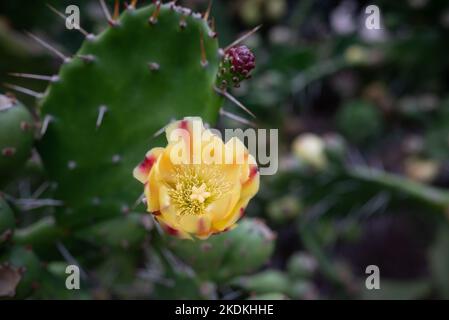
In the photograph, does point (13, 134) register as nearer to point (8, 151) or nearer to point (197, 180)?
point (8, 151)

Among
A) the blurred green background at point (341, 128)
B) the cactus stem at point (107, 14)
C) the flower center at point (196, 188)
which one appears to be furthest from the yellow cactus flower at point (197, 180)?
the blurred green background at point (341, 128)

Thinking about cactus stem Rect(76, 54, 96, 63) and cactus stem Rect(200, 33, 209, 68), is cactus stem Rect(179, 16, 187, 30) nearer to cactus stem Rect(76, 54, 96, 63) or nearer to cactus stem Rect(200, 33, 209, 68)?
cactus stem Rect(200, 33, 209, 68)

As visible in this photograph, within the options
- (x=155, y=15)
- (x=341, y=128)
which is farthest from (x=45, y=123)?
(x=341, y=128)

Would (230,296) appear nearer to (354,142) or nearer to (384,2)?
(354,142)

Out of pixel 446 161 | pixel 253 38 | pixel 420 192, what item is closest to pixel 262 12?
pixel 253 38

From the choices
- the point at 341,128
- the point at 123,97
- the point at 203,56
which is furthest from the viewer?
the point at 341,128
